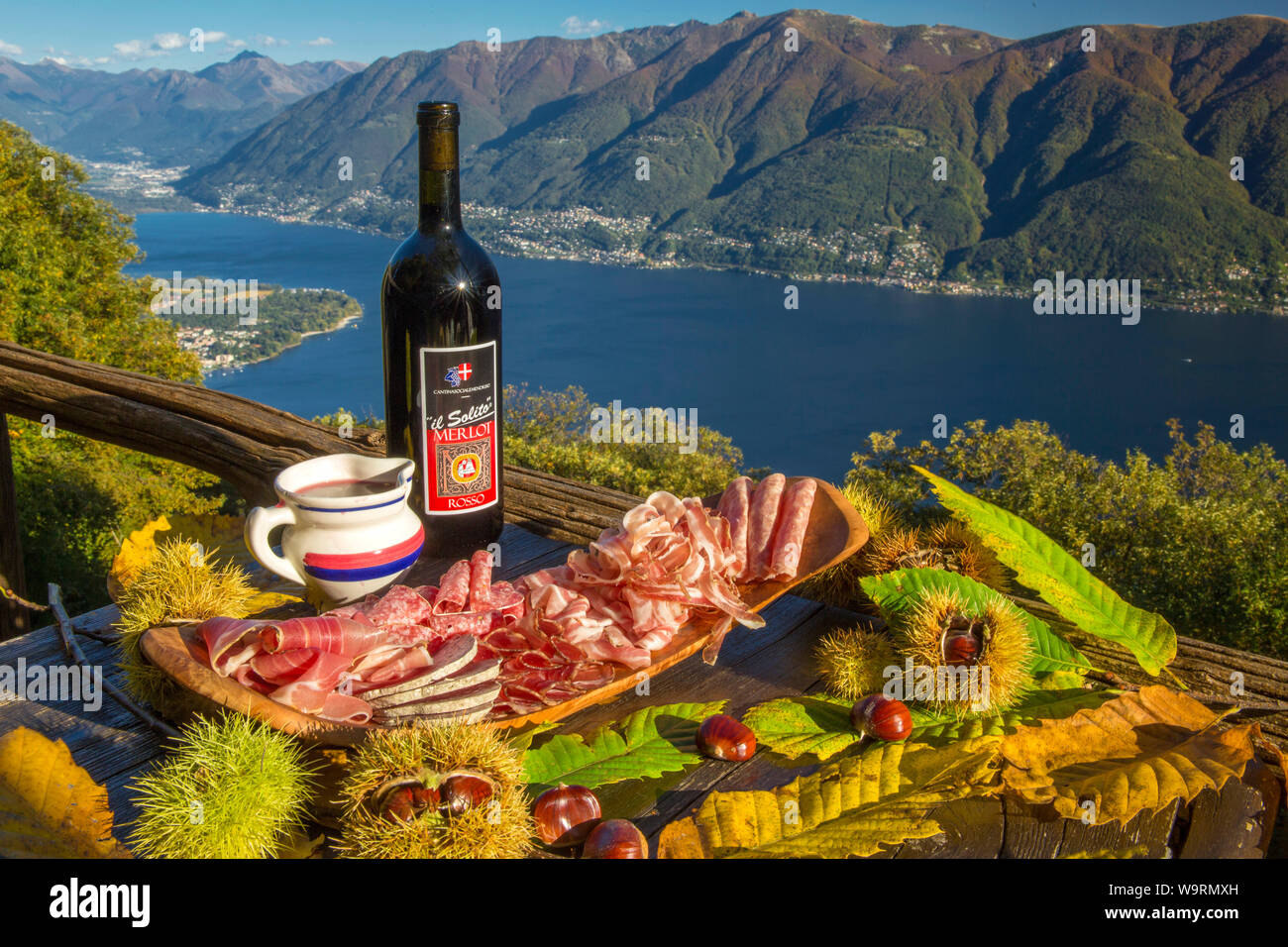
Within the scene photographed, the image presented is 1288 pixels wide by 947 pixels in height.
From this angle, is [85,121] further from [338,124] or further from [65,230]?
[65,230]

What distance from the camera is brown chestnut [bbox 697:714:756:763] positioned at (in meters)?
1.41

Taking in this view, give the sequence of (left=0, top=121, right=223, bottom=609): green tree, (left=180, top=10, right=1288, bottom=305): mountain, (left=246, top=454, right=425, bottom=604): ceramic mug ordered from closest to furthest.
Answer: (left=246, top=454, right=425, bottom=604): ceramic mug, (left=0, top=121, right=223, bottom=609): green tree, (left=180, top=10, right=1288, bottom=305): mountain

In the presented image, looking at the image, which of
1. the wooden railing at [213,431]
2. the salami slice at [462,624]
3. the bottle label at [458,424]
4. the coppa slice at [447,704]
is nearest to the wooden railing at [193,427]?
the wooden railing at [213,431]

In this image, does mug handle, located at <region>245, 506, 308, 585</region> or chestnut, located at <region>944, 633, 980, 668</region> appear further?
mug handle, located at <region>245, 506, 308, 585</region>

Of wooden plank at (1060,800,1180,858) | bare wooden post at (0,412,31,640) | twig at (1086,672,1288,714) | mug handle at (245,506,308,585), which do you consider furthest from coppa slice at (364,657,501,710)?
bare wooden post at (0,412,31,640)

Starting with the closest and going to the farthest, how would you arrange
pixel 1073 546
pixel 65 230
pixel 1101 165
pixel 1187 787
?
pixel 1187 787, pixel 1073 546, pixel 65 230, pixel 1101 165

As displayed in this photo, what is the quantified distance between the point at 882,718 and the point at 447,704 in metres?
0.70

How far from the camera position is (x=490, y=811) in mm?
1023

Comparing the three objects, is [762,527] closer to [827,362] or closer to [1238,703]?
[1238,703]

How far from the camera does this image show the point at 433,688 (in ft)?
4.31

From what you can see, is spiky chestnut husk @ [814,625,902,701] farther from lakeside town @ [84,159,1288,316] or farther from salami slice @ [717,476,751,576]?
lakeside town @ [84,159,1288,316]

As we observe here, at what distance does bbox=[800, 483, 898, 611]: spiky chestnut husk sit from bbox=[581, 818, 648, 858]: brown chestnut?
3.04ft
